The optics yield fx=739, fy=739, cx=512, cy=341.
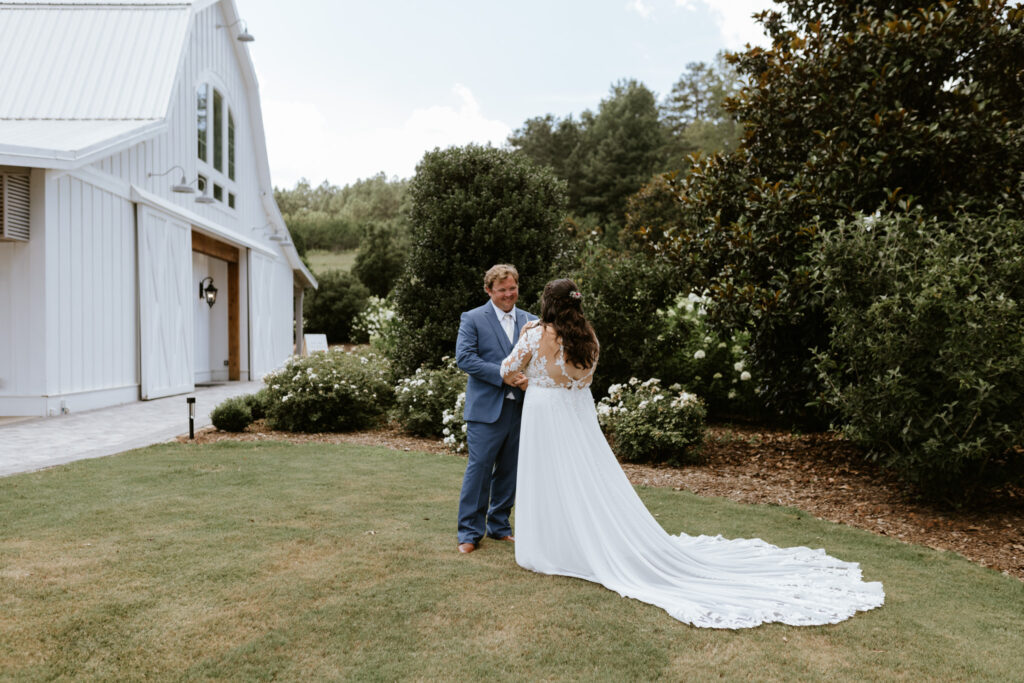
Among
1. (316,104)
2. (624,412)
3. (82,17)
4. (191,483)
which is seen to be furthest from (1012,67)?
(316,104)

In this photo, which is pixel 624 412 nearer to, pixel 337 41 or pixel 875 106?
pixel 875 106

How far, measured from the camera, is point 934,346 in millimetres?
5590

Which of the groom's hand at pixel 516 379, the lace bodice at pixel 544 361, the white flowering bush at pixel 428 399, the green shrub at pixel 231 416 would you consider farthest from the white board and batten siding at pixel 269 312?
the lace bodice at pixel 544 361

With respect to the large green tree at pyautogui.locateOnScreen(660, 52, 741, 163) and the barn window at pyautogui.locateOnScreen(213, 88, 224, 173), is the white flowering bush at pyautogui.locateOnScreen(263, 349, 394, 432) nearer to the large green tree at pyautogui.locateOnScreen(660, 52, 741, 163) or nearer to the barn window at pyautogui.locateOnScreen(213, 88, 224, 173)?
the barn window at pyautogui.locateOnScreen(213, 88, 224, 173)

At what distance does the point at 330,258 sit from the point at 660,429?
4543 cm

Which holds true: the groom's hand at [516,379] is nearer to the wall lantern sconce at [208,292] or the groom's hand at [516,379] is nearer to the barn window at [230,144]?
the wall lantern sconce at [208,292]

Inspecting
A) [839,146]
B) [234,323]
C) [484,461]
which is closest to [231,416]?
[484,461]

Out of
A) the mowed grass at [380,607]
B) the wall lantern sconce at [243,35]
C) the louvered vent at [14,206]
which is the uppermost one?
the wall lantern sconce at [243,35]

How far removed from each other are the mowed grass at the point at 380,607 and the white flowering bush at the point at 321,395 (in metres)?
3.91

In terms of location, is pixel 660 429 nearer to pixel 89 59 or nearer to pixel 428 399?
pixel 428 399

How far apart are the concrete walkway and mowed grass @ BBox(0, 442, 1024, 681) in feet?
5.90

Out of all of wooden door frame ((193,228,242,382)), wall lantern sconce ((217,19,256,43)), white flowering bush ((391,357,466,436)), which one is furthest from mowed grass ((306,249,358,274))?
white flowering bush ((391,357,466,436))

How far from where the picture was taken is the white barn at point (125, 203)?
10570 mm

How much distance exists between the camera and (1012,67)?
7391mm
